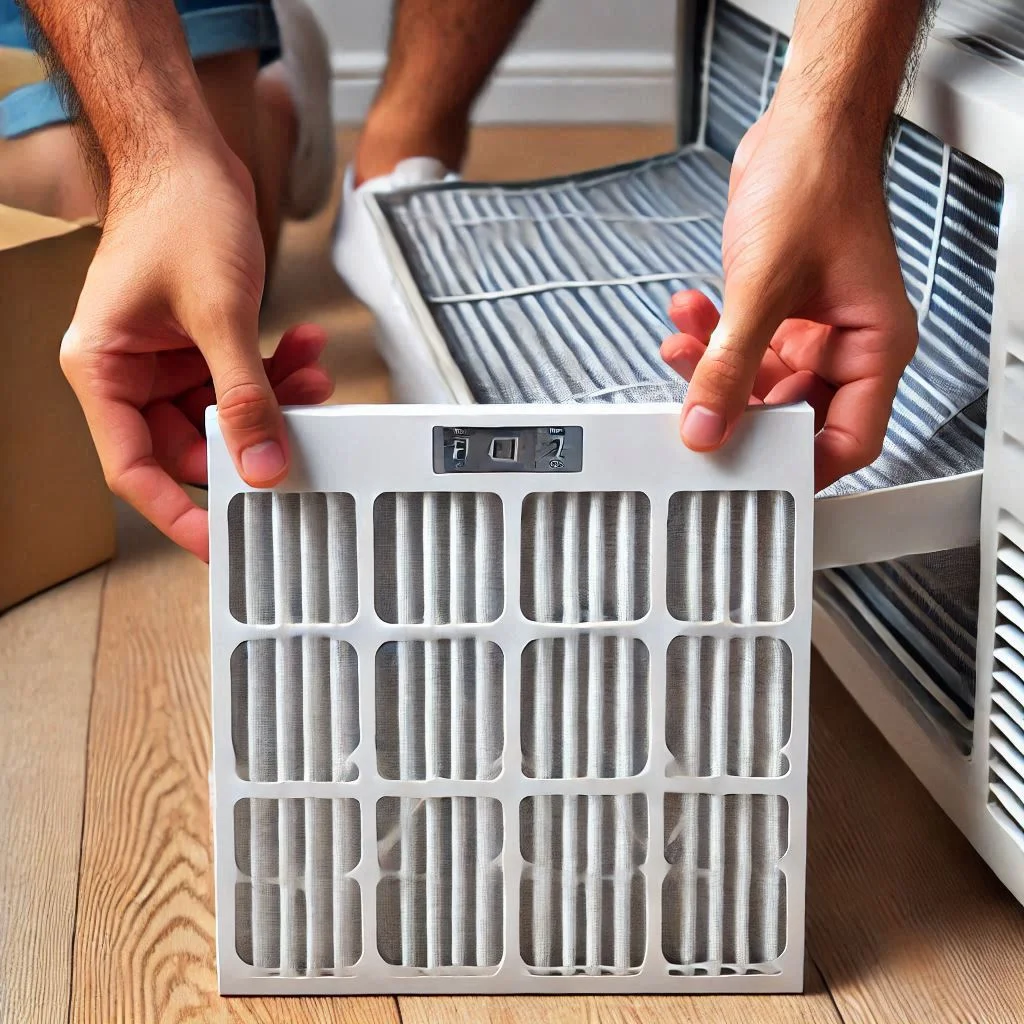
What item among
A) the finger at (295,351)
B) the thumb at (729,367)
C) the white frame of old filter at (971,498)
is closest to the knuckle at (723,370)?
the thumb at (729,367)

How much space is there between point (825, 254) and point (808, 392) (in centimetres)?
8

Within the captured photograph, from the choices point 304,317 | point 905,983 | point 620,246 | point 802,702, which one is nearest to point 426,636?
point 802,702

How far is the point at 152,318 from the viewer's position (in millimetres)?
616

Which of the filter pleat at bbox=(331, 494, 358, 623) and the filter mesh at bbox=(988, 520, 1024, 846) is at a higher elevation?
the filter pleat at bbox=(331, 494, 358, 623)

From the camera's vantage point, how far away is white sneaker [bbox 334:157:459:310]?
3.13 feet

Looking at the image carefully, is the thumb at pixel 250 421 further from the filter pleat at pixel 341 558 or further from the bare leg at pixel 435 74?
the bare leg at pixel 435 74

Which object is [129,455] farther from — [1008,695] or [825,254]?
[1008,695]

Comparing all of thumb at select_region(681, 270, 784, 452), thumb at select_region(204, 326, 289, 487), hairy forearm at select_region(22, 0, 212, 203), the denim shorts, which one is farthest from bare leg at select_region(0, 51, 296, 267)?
thumb at select_region(681, 270, 784, 452)

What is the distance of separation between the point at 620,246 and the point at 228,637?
47 cm

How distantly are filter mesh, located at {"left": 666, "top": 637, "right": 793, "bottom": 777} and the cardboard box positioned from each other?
0.57m

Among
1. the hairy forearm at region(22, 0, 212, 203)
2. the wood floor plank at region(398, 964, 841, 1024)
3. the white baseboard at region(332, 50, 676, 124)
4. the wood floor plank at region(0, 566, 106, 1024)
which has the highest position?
the hairy forearm at region(22, 0, 212, 203)

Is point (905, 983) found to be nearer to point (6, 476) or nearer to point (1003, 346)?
point (1003, 346)

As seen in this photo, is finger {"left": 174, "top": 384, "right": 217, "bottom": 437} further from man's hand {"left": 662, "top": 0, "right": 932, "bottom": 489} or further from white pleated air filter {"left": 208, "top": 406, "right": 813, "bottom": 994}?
man's hand {"left": 662, "top": 0, "right": 932, "bottom": 489}

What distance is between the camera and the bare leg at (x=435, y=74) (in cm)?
133
